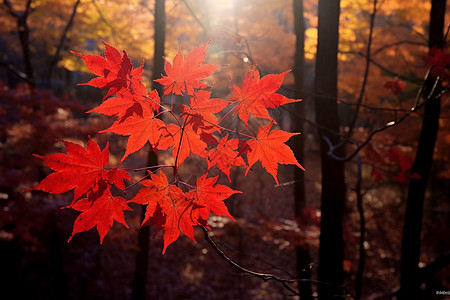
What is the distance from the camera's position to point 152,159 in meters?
4.61

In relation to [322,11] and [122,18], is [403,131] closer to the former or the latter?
[322,11]

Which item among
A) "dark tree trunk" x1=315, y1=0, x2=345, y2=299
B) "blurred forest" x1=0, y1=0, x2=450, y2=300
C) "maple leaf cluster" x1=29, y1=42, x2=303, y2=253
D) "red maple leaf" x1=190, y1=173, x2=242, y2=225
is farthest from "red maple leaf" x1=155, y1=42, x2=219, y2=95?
"dark tree trunk" x1=315, y1=0, x2=345, y2=299

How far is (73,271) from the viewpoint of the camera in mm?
8305

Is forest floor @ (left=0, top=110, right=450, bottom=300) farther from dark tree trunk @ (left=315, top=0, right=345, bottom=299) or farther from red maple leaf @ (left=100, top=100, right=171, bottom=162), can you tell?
red maple leaf @ (left=100, top=100, right=171, bottom=162)

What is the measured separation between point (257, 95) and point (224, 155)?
0.32 meters

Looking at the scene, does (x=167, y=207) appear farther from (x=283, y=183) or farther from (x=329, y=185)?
(x=283, y=183)

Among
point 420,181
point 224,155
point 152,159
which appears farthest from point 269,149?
point 420,181

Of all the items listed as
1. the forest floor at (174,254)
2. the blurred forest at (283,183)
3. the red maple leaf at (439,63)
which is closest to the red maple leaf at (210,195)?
the blurred forest at (283,183)

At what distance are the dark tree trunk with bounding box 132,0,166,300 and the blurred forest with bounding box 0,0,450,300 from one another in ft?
0.08

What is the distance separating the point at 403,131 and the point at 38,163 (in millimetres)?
9594

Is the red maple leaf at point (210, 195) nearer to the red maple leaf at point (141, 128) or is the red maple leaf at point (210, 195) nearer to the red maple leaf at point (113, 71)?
the red maple leaf at point (141, 128)

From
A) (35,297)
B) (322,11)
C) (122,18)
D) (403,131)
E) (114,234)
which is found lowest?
(35,297)

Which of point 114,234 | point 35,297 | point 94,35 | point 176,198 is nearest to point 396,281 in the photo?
point 114,234

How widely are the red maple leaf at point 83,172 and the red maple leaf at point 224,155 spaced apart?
40cm
